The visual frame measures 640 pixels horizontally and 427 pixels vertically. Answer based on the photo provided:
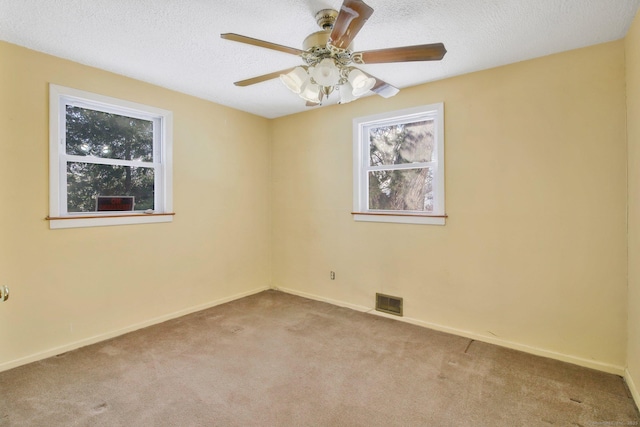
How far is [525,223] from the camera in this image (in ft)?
8.44

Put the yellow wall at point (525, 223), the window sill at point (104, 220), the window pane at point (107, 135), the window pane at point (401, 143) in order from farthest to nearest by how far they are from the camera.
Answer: the window pane at point (401, 143) < the window pane at point (107, 135) < the window sill at point (104, 220) < the yellow wall at point (525, 223)

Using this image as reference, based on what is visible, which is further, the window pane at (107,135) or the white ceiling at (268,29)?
the window pane at (107,135)

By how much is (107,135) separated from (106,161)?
248 mm

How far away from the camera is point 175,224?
11.0ft

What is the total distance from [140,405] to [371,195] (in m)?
2.74

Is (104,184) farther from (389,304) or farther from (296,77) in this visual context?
→ (389,304)

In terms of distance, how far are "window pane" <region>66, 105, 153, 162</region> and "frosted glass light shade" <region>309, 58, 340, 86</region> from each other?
2.22 meters

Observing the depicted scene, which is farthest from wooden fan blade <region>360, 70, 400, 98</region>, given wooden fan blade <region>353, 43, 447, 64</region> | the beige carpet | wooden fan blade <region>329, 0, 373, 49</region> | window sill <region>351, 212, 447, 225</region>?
the beige carpet

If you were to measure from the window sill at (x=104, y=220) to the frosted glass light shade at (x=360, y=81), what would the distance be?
2363 mm

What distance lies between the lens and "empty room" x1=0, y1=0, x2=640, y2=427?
6.30 feet

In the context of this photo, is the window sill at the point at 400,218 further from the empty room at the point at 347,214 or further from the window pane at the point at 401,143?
the window pane at the point at 401,143

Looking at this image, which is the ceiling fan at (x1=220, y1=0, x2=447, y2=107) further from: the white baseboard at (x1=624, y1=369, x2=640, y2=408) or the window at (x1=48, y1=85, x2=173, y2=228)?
the white baseboard at (x1=624, y1=369, x2=640, y2=408)

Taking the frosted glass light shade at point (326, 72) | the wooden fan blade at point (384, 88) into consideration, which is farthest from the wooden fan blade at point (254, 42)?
the wooden fan blade at point (384, 88)

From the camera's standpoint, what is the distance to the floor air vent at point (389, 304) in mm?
3275
